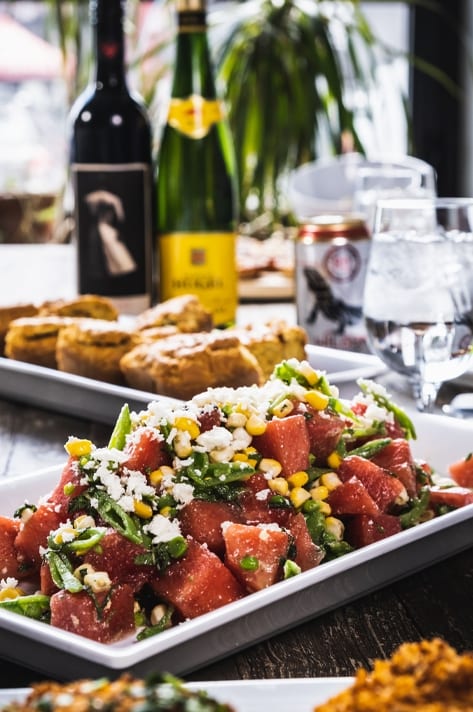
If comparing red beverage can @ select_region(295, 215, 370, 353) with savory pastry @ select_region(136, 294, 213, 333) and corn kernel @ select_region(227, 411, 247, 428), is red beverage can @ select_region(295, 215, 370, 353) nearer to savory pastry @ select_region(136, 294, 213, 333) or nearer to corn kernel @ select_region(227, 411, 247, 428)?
savory pastry @ select_region(136, 294, 213, 333)

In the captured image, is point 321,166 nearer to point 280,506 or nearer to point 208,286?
point 208,286

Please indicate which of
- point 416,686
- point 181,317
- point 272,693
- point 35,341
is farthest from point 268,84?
point 416,686

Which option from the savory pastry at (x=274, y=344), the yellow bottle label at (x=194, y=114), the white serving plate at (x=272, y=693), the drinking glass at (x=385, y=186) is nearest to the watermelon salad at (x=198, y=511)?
the white serving plate at (x=272, y=693)

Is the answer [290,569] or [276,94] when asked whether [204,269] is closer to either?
[290,569]

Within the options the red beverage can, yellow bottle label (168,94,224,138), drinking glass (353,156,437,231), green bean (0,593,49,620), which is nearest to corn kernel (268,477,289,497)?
green bean (0,593,49,620)

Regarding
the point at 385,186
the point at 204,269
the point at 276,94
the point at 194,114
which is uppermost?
the point at 276,94

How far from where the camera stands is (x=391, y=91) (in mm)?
6062

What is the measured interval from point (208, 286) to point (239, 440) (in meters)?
1.44

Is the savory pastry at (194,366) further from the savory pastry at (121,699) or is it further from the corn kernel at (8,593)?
the savory pastry at (121,699)

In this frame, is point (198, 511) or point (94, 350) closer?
point (198, 511)

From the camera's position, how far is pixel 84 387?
6.04ft

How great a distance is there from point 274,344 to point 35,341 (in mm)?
410

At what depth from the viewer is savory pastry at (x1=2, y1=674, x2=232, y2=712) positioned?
0.62m

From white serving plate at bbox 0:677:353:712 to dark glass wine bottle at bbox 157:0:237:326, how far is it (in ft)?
5.89
